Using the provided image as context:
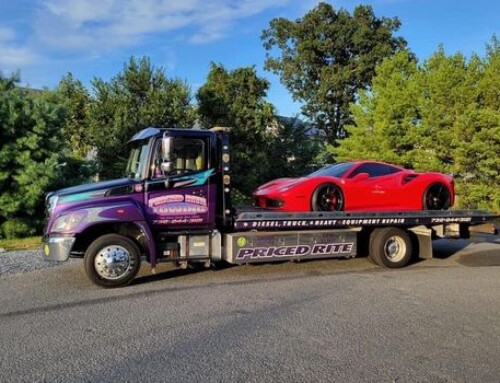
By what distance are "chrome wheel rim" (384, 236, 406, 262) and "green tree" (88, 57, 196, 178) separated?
36.7 feet

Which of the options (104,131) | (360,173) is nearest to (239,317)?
(360,173)

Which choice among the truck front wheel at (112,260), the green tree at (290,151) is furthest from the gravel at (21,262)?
the green tree at (290,151)

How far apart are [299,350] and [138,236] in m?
4.25

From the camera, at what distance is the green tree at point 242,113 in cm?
2336

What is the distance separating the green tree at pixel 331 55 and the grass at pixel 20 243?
2784cm

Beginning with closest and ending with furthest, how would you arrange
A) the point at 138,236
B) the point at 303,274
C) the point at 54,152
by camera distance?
the point at 138,236
the point at 303,274
the point at 54,152

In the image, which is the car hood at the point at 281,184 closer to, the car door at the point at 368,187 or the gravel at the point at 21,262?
the car door at the point at 368,187

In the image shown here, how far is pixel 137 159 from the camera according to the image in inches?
349

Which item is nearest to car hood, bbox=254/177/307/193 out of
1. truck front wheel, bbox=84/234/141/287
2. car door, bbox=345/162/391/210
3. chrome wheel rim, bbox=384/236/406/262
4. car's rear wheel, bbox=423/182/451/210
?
car door, bbox=345/162/391/210

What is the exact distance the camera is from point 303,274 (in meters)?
9.43

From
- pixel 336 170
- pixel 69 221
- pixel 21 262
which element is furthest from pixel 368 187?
pixel 21 262

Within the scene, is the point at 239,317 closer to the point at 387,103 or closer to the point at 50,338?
the point at 50,338

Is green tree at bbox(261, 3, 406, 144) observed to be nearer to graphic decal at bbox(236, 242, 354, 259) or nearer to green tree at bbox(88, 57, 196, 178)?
green tree at bbox(88, 57, 196, 178)

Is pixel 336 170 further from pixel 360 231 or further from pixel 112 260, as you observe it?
pixel 112 260
